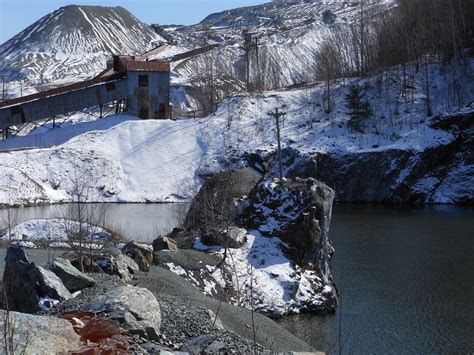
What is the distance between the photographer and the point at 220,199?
26.1 metres

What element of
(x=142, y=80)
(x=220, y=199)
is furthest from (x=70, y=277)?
(x=142, y=80)

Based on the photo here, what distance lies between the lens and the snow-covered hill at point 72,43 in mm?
130125

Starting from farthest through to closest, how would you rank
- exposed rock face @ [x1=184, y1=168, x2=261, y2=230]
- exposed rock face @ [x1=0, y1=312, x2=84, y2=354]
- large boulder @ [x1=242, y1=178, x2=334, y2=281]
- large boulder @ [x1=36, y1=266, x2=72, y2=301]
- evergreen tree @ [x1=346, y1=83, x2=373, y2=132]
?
evergreen tree @ [x1=346, y1=83, x2=373, y2=132], exposed rock face @ [x1=184, y1=168, x2=261, y2=230], large boulder @ [x1=242, y1=178, x2=334, y2=281], large boulder @ [x1=36, y1=266, x2=72, y2=301], exposed rock face @ [x1=0, y1=312, x2=84, y2=354]

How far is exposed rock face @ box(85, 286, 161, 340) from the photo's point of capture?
9.71 metres

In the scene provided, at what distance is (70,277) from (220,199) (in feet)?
42.3

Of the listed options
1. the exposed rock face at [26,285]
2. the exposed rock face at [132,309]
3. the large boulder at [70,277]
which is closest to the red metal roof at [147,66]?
the large boulder at [70,277]

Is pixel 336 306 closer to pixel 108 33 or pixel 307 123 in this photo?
pixel 307 123

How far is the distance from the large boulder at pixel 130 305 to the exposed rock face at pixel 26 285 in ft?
6.67

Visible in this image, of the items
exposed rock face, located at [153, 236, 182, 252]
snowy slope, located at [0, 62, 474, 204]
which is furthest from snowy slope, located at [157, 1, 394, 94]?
exposed rock face, located at [153, 236, 182, 252]

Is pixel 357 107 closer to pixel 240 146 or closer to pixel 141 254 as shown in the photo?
pixel 240 146

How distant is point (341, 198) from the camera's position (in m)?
51.4

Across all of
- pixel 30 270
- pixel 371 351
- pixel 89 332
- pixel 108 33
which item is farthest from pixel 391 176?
pixel 108 33

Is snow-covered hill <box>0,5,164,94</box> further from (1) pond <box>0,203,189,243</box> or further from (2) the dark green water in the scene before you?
(2) the dark green water

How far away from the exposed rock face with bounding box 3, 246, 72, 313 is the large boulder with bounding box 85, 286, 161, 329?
6.67 ft
